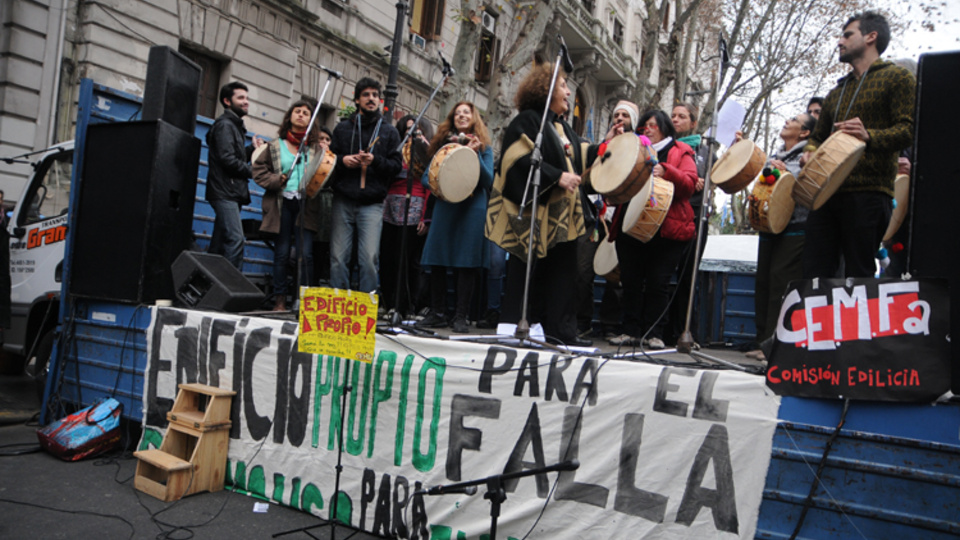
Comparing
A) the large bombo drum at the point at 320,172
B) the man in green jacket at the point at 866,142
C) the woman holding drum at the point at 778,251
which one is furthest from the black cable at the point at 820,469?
the large bombo drum at the point at 320,172

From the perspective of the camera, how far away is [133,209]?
529 centimetres

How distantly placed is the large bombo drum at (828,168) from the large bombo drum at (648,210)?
1125 mm

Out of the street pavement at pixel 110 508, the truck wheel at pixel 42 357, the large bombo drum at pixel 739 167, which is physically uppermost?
the large bombo drum at pixel 739 167

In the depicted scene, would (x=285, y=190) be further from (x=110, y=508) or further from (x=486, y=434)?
(x=486, y=434)

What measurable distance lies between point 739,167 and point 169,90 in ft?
15.1

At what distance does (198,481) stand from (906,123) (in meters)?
4.83

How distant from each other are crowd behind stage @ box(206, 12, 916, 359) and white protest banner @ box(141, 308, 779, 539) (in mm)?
769

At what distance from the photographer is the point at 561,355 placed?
11.5 ft

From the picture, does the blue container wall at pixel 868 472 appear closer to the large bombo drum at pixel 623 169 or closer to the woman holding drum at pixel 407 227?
the large bombo drum at pixel 623 169

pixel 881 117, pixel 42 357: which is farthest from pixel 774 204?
pixel 42 357

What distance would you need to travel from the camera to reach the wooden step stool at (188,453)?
4.25 m

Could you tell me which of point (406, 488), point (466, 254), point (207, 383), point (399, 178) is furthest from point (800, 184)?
point (207, 383)

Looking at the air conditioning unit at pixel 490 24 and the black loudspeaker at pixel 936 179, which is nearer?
the black loudspeaker at pixel 936 179

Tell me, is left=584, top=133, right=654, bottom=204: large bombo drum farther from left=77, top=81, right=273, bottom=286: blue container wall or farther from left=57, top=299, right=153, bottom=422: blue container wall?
left=77, top=81, right=273, bottom=286: blue container wall
